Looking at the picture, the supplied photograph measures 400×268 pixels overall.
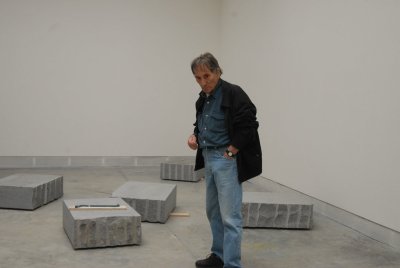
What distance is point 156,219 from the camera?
5.30m

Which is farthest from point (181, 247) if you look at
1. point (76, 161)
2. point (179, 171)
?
point (76, 161)

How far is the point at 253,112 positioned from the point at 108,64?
596 cm

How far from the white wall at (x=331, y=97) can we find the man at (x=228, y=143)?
75.1 inches

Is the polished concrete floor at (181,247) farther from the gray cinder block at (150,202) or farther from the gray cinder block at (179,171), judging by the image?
the gray cinder block at (179,171)

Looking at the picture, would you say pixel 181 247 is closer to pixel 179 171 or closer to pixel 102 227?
pixel 102 227

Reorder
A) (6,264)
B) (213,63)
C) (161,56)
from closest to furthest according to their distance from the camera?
(213,63)
(6,264)
(161,56)

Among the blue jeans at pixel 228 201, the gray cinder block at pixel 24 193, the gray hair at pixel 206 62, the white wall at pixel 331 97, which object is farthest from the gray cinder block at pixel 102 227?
the white wall at pixel 331 97

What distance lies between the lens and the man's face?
3557 mm

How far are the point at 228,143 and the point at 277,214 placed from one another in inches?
76.5

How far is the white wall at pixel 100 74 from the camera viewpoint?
339 inches

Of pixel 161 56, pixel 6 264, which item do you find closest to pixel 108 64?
pixel 161 56

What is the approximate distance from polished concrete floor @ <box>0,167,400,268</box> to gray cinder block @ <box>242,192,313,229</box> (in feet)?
0.30

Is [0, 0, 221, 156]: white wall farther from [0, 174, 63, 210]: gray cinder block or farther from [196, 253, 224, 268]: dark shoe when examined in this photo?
[196, 253, 224, 268]: dark shoe

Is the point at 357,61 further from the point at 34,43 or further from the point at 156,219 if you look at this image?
the point at 34,43
